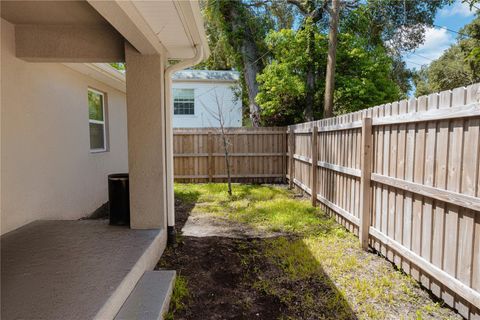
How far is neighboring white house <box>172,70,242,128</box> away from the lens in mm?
14672

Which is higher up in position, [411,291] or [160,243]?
[160,243]

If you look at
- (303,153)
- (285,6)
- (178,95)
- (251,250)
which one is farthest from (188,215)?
(285,6)

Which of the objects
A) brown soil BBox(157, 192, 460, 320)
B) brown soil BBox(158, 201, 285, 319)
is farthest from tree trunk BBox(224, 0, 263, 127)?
brown soil BBox(157, 192, 460, 320)

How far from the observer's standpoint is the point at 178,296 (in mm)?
2920

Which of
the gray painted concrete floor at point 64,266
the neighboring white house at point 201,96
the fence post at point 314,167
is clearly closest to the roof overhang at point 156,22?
the gray painted concrete floor at point 64,266

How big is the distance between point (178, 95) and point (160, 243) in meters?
12.1

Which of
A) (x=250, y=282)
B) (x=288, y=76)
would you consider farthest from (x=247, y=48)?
(x=250, y=282)

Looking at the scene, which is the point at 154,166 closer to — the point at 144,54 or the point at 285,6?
the point at 144,54

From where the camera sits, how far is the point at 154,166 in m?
3.73

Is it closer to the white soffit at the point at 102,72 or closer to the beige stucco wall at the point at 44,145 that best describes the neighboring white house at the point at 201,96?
the white soffit at the point at 102,72

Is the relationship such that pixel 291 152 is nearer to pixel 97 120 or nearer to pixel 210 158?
pixel 210 158

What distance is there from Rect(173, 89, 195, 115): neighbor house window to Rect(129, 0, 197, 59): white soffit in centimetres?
1081

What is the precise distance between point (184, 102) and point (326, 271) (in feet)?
41.6

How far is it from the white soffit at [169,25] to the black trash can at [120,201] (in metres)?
1.80
